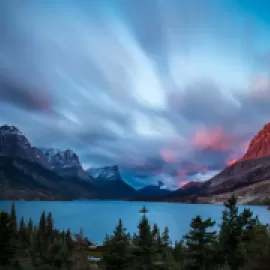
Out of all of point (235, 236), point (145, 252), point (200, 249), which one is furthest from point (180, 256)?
point (235, 236)

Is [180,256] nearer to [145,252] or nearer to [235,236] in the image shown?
[145,252]

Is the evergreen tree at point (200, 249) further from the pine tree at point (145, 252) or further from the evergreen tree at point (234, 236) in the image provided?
the pine tree at point (145, 252)

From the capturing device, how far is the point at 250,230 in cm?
3450

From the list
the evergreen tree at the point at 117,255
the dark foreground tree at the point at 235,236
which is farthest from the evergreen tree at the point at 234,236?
the evergreen tree at the point at 117,255

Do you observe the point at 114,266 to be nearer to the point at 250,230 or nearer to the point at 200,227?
the point at 200,227

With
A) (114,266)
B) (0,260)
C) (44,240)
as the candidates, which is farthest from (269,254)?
(44,240)

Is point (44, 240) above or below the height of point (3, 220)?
below

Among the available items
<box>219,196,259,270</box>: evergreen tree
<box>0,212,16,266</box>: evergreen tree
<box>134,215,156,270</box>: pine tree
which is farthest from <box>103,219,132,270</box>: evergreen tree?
<box>0,212,16,266</box>: evergreen tree

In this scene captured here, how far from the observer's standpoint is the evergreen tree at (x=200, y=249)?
110ft

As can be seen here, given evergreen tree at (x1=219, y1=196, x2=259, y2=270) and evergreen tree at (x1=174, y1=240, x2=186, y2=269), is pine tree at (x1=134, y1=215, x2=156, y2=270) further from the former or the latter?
evergreen tree at (x1=219, y1=196, x2=259, y2=270)

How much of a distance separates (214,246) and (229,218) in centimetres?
366

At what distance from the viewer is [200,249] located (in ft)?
112

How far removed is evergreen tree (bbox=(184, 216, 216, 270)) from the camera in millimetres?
33656

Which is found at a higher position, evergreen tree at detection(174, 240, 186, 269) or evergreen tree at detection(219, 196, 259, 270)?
evergreen tree at detection(219, 196, 259, 270)
